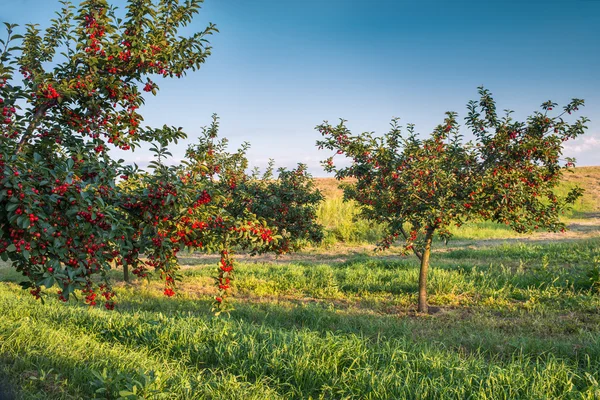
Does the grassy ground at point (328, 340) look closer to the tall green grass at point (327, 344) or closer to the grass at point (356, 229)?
the tall green grass at point (327, 344)

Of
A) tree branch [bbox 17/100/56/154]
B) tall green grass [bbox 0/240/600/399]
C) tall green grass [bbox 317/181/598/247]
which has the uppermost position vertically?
tree branch [bbox 17/100/56/154]

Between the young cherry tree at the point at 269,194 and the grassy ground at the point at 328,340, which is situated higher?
the young cherry tree at the point at 269,194

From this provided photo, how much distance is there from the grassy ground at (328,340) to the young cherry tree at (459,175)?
4.63 feet

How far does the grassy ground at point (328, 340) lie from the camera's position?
3787 mm

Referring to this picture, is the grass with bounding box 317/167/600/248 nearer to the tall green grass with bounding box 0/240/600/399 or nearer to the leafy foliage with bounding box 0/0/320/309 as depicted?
the tall green grass with bounding box 0/240/600/399


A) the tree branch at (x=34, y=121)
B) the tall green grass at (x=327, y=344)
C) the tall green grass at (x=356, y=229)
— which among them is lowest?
the tall green grass at (x=327, y=344)

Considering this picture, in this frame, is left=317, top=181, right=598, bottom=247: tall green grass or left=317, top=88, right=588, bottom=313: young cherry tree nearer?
left=317, top=88, right=588, bottom=313: young cherry tree

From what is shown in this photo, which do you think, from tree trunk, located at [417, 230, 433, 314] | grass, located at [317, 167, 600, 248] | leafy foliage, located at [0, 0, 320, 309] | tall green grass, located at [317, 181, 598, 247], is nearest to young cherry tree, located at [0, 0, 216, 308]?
leafy foliage, located at [0, 0, 320, 309]

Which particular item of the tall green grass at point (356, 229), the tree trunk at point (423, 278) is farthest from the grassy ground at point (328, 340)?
the tall green grass at point (356, 229)

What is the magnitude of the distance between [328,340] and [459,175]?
4.47 m

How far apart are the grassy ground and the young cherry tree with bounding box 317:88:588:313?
141cm

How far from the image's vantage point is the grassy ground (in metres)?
3.79

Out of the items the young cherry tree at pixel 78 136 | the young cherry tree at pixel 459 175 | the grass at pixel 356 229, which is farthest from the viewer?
the grass at pixel 356 229

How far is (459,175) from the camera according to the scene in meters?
7.82
